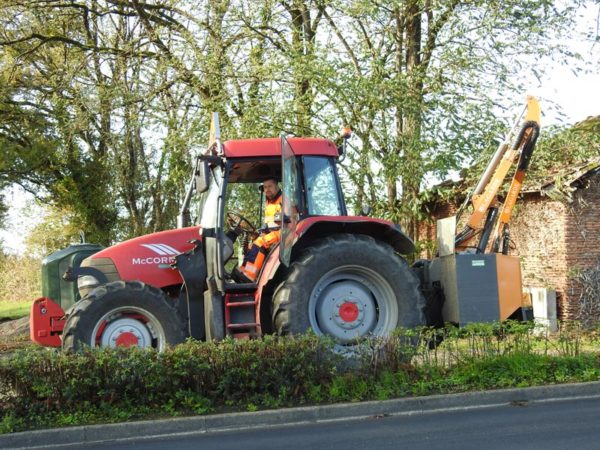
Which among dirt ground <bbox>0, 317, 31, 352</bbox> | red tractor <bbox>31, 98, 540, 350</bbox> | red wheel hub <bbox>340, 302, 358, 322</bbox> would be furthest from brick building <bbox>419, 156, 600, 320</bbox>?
dirt ground <bbox>0, 317, 31, 352</bbox>

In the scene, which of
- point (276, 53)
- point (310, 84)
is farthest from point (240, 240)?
point (276, 53)

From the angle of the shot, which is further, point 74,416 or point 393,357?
point 393,357

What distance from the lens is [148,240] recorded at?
32.6 ft

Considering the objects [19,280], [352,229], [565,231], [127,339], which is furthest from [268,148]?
[19,280]

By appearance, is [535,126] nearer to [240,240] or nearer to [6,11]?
[240,240]

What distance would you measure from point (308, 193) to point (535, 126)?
3621 millimetres

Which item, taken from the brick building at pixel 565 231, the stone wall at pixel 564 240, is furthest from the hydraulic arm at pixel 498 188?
the stone wall at pixel 564 240

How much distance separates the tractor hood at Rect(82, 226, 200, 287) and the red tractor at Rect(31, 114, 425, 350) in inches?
0.5

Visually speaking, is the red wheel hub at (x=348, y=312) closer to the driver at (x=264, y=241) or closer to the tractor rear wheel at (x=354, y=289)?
the tractor rear wheel at (x=354, y=289)

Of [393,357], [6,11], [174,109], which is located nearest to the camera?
[393,357]

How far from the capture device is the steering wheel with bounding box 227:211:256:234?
10.5 metres

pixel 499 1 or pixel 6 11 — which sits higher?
pixel 6 11

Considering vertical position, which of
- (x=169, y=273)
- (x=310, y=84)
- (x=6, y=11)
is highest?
(x=6, y=11)

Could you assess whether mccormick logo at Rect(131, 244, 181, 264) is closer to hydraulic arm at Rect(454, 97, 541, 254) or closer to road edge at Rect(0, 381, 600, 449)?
road edge at Rect(0, 381, 600, 449)
